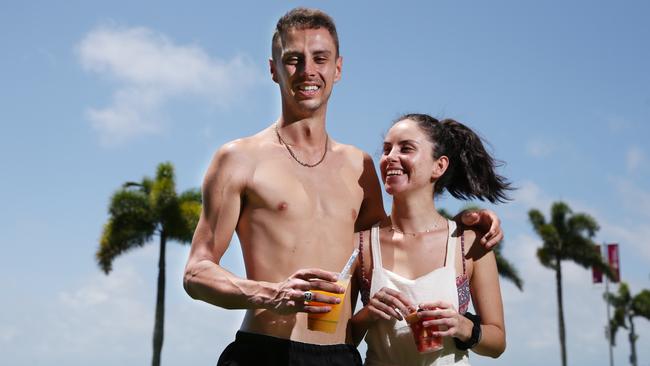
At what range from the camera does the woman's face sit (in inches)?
203

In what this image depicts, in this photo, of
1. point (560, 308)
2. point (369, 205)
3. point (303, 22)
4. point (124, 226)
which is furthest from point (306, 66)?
point (560, 308)

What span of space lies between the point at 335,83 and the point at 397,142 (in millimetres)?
535

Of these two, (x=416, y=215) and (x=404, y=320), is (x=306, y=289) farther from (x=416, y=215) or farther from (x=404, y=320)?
(x=416, y=215)

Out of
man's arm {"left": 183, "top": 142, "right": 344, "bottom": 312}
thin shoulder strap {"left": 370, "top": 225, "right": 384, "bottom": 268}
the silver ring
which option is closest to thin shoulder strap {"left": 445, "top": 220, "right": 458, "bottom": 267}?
thin shoulder strap {"left": 370, "top": 225, "right": 384, "bottom": 268}

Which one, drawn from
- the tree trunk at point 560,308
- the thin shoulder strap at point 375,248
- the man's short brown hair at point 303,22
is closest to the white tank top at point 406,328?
the thin shoulder strap at point 375,248

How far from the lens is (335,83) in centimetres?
527

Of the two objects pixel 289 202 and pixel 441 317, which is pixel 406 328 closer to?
pixel 441 317

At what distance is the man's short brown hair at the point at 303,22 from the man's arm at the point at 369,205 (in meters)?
0.81

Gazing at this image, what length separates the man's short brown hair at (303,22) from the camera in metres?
5.08

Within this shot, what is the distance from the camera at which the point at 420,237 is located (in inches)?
206

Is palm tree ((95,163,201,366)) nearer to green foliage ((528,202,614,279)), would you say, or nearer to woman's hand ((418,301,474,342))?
green foliage ((528,202,614,279))

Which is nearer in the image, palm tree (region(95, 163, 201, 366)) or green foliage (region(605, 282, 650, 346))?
palm tree (region(95, 163, 201, 366))

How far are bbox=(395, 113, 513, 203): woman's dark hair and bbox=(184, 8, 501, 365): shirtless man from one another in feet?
1.35

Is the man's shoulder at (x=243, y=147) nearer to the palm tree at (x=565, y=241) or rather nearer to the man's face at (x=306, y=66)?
the man's face at (x=306, y=66)
